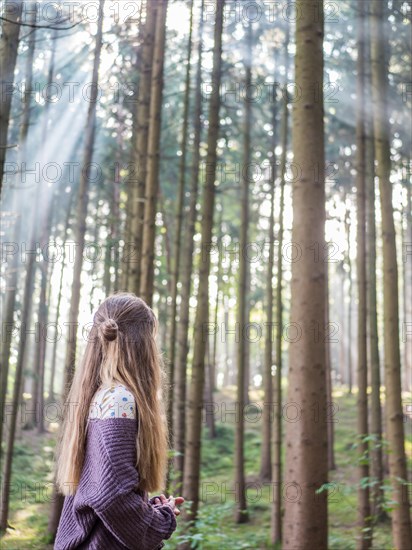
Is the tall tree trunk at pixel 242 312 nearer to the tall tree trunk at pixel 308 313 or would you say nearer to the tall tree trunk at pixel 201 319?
the tall tree trunk at pixel 201 319

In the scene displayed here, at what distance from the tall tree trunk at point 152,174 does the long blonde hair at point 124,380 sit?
14.5 feet

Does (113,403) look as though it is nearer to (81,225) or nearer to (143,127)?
(143,127)

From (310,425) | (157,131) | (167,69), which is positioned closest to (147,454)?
(310,425)

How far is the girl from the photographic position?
262 centimetres

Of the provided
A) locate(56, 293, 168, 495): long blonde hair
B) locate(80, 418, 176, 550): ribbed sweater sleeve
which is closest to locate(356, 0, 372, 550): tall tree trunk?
locate(56, 293, 168, 495): long blonde hair

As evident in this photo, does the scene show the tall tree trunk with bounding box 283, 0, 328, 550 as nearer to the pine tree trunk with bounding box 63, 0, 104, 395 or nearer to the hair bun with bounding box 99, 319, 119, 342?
the hair bun with bounding box 99, 319, 119, 342

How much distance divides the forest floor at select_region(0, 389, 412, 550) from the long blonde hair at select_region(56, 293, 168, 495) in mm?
2423

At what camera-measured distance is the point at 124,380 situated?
2.88 m

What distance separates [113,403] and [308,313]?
2.46 meters

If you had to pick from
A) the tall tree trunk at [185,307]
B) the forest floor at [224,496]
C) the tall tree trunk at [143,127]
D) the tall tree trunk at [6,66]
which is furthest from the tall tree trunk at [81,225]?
the tall tree trunk at [6,66]

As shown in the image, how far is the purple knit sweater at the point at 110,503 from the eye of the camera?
8.48ft

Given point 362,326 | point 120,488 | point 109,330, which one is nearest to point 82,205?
point 362,326

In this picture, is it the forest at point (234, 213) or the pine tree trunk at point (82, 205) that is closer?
the forest at point (234, 213)

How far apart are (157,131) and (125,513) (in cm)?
630
